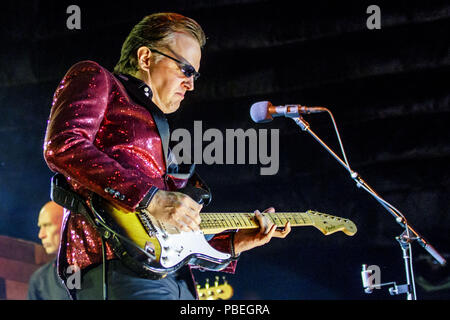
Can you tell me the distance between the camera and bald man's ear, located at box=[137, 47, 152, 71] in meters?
2.33

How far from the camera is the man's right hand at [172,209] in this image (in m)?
1.77

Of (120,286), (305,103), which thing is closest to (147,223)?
(120,286)

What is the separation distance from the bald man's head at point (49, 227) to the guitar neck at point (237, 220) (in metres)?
2.24

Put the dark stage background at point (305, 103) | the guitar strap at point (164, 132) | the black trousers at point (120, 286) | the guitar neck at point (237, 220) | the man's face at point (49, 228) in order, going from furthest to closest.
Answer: the man's face at point (49, 228) → the dark stage background at point (305, 103) → the guitar neck at point (237, 220) → the guitar strap at point (164, 132) → the black trousers at point (120, 286)

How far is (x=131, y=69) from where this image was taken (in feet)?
7.74

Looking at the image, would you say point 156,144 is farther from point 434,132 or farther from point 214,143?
point 434,132

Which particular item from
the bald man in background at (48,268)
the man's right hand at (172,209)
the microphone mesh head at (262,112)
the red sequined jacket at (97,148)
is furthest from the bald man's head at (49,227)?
the man's right hand at (172,209)

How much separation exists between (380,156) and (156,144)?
8.33ft

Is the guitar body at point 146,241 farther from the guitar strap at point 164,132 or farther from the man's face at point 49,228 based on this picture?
the man's face at point 49,228

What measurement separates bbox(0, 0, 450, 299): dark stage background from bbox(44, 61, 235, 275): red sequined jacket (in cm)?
203

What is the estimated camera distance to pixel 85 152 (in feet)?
5.66

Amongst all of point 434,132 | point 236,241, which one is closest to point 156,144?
point 236,241

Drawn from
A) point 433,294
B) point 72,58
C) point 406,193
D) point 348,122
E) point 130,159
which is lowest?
point 433,294
